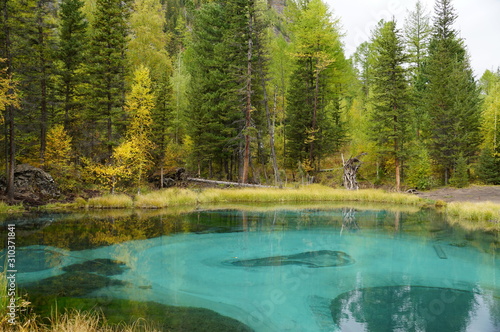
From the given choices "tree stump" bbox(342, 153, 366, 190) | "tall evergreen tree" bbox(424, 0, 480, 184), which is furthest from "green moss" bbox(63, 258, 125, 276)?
"tall evergreen tree" bbox(424, 0, 480, 184)

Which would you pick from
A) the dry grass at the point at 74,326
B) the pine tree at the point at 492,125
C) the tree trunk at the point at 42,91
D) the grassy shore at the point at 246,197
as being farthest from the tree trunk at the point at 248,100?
the pine tree at the point at 492,125

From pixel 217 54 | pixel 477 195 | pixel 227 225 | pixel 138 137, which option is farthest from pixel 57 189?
pixel 477 195

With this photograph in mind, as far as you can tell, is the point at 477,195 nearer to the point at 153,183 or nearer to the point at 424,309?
the point at 424,309

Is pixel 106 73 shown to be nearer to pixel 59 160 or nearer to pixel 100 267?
pixel 59 160

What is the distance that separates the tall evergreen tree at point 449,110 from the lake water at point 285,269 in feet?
53.5

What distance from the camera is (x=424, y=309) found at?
588 cm

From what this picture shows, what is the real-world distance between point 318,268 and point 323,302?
6.83 feet

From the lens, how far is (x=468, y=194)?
2234 cm

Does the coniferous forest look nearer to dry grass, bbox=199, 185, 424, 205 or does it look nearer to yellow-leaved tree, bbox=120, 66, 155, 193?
yellow-leaved tree, bbox=120, 66, 155, 193

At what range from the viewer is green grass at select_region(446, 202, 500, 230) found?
1457 cm

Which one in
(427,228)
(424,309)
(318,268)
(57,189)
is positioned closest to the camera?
(424,309)

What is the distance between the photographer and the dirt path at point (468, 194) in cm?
2094

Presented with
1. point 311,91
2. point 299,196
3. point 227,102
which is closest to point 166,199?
point 299,196

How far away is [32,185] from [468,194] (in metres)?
27.2
